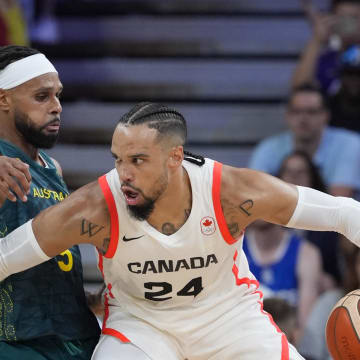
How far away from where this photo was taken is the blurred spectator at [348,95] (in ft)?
22.9

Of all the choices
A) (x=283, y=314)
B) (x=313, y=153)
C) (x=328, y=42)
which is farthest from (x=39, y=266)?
(x=328, y=42)

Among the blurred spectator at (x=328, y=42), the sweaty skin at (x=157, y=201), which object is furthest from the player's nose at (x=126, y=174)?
the blurred spectator at (x=328, y=42)

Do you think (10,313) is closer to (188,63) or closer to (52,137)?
(52,137)

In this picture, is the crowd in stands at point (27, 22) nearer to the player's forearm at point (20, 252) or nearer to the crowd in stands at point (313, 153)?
the crowd in stands at point (313, 153)

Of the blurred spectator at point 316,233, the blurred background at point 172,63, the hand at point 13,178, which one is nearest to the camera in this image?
the hand at point 13,178

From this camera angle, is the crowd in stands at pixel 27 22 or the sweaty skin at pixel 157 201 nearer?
the sweaty skin at pixel 157 201

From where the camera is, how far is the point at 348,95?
7.00m

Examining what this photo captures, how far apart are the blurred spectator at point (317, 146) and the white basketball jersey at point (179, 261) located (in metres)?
3.08

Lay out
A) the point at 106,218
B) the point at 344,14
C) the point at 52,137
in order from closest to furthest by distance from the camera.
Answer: the point at 106,218 < the point at 52,137 < the point at 344,14

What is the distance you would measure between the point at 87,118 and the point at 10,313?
4020 mm

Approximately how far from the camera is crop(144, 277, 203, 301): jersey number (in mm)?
3559

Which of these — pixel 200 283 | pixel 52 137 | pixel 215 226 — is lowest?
pixel 200 283

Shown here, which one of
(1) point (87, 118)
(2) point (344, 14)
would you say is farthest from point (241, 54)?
(1) point (87, 118)

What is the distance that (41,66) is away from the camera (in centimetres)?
384
